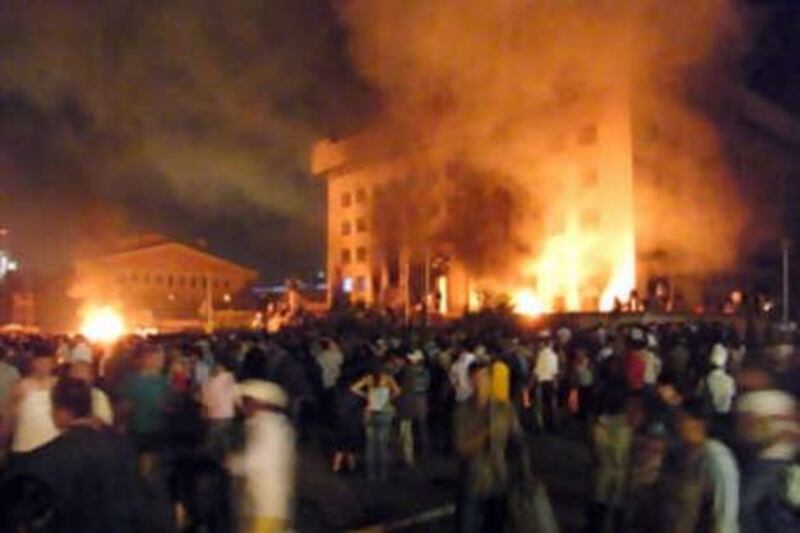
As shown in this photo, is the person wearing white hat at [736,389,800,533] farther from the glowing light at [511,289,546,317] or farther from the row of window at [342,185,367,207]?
the row of window at [342,185,367,207]

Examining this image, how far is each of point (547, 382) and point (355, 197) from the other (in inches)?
2023

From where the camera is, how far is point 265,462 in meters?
5.54

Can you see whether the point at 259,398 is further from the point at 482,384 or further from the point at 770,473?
the point at 770,473

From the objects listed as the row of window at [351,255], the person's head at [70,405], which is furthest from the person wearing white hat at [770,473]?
the row of window at [351,255]

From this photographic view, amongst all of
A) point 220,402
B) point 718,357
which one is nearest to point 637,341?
point 718,357

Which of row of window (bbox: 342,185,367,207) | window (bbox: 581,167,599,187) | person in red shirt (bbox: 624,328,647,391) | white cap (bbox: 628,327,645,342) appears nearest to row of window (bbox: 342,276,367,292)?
row of window (bbox: 342,185,367,207)

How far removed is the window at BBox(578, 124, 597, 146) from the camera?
44250 mm

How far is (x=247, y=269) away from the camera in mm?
70250

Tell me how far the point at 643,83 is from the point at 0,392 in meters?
36.8

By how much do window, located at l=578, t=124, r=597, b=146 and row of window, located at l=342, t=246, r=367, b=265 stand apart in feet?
75.7

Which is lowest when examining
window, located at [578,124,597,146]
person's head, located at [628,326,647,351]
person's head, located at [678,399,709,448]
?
person's head, located at [678,399,709,448]

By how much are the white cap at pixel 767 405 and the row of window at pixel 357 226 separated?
5858cm

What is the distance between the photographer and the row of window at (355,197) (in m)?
64.6

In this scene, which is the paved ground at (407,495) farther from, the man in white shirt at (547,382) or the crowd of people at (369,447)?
the man in white shirt at (547,382)
